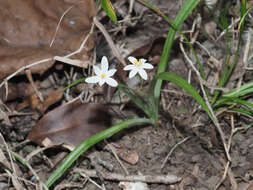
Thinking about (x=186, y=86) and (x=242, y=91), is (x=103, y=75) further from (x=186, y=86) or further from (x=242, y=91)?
→ (x=242, y=91)

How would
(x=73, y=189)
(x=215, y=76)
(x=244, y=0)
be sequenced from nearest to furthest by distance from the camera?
(x=244, y=0) < (x=73, y=189) < (x=215, y=76)

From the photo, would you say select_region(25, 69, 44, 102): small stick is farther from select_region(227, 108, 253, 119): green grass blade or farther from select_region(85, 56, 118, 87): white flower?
select_region(227, 108, 253, 119): green grass blade

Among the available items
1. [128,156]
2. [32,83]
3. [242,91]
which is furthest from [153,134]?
[32,83]

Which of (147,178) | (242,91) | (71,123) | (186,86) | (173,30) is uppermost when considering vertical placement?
(173,30)

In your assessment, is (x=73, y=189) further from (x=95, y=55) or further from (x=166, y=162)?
(x=95, y=55)

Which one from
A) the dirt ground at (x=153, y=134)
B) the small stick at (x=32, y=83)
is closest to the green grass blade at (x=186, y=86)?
the dirt ground at (x=153, y=134)

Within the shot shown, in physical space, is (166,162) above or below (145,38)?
below

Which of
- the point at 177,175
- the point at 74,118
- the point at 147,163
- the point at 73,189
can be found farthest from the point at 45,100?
the point at 177,175
